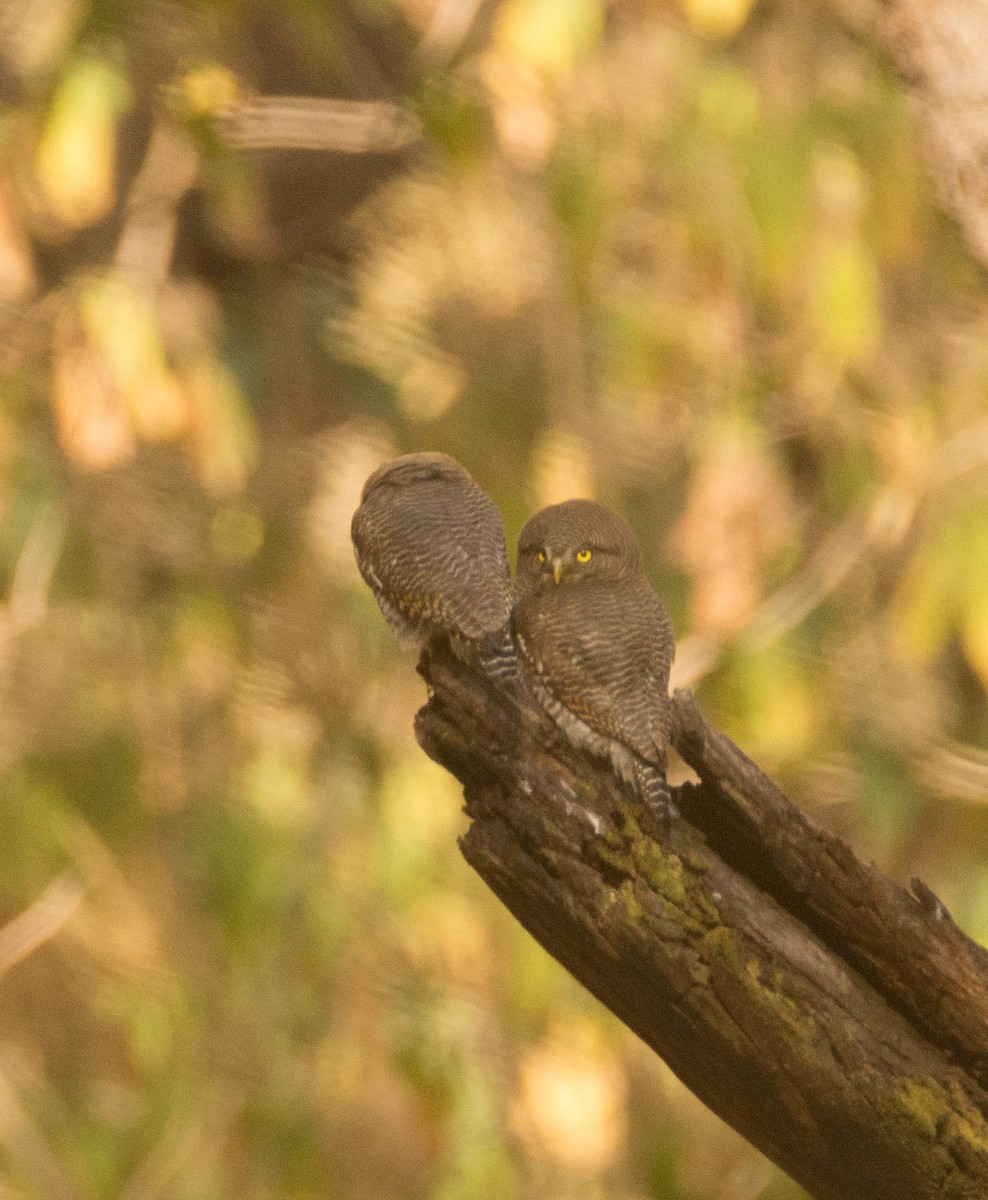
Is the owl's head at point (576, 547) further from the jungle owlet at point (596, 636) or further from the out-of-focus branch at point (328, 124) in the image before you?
the out-of-focus branch at point (328, 124)

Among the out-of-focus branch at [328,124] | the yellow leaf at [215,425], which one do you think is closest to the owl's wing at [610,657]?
the yellow leaf at [215,425]

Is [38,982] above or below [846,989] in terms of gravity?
below

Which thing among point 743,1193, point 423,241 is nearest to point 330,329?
point 423,241

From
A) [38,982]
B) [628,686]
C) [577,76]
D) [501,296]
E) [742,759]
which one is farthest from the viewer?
[38,982]

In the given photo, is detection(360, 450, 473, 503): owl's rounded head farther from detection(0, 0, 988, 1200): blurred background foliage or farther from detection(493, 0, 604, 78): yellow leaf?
detection(493, 0, 604, 78): yellow leaf

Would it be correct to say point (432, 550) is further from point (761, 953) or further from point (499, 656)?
point (761, 953)

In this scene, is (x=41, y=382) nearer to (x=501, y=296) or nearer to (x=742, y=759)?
(x=501, y=296)

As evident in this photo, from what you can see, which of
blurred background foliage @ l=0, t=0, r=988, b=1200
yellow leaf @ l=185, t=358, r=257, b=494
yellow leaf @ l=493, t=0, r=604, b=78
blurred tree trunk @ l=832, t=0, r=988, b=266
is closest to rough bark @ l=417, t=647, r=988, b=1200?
blurred tree trunk @ l=832, t=0, r=988, b=266

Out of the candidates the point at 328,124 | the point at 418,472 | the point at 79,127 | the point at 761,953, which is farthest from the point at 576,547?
the point at 328,124
